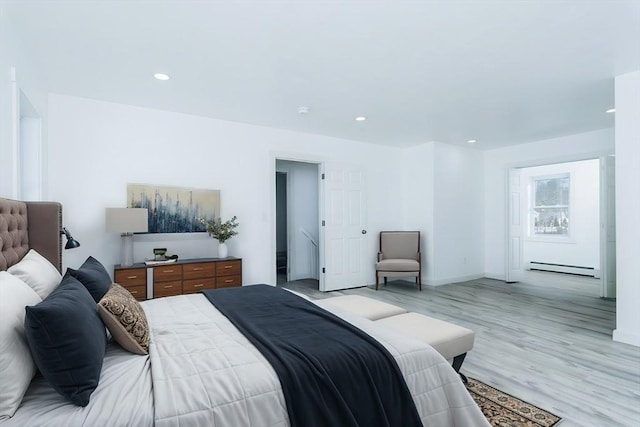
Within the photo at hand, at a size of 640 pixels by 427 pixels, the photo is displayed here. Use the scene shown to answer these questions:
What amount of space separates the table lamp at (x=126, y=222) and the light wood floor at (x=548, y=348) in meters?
2.70

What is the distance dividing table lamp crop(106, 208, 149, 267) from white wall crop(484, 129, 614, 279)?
20.1 feet

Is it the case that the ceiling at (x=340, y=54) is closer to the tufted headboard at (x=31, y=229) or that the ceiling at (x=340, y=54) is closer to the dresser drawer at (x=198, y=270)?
the tufted headboard at (x=31, y=229)

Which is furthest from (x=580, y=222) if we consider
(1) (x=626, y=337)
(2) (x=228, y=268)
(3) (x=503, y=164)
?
(2) (x=228, y=268)

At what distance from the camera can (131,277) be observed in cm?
358

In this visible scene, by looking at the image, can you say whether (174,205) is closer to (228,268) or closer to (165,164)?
(165,164)

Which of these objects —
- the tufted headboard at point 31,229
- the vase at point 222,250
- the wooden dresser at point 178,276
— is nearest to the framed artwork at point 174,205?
the vase at point 222,250

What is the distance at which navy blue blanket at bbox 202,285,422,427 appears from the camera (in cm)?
130

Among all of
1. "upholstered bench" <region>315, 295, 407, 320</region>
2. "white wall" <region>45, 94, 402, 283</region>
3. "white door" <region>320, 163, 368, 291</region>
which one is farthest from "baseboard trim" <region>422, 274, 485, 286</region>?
"upholstered bench" <region>315, 295, 407, 320</region>

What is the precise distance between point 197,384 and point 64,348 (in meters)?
0.47

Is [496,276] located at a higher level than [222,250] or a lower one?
lower

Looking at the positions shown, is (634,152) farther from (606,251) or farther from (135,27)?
(135,27)

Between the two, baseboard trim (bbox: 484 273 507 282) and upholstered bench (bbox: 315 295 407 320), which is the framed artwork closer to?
upholstered bench (bbox: 315 295 407 320)

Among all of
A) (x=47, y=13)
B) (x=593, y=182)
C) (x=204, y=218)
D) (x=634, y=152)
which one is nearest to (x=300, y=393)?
(x=47, y=13)

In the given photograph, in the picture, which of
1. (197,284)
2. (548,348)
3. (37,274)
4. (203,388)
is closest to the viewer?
(203,388)
